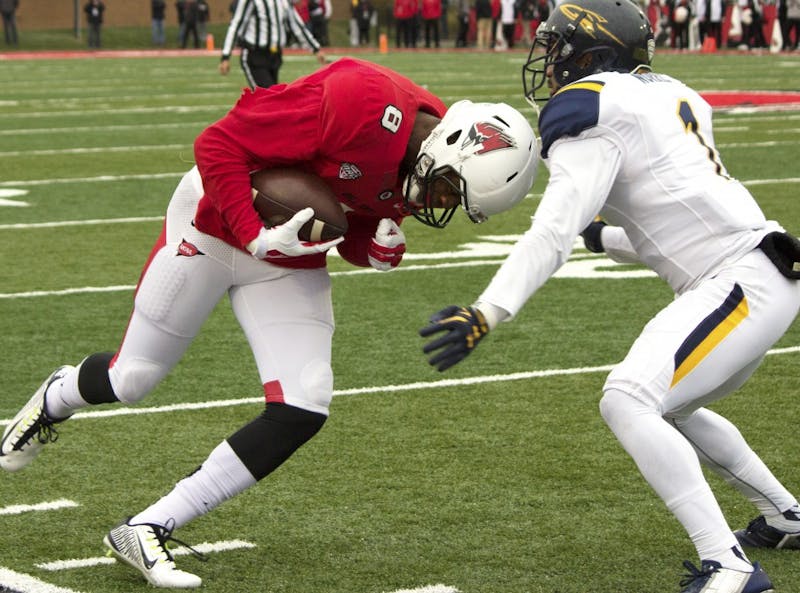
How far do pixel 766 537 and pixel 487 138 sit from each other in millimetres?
1343

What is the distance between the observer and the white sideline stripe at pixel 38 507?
4.59 metres

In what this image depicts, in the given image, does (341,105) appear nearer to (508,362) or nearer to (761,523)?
(761,523)

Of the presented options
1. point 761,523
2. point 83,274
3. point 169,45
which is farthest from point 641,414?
point 169,45

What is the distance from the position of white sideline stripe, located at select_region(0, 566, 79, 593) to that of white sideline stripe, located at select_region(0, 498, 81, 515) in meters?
0.53

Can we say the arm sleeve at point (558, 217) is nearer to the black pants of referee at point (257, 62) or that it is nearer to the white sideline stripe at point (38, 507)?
the white sideline stripe at point (38, 507)

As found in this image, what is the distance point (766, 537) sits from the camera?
4.24 m

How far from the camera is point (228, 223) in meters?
4.10

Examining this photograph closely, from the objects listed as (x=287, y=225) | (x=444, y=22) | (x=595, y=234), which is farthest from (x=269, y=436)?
(x=444, y=22)

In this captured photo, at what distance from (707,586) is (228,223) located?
1.52 metres

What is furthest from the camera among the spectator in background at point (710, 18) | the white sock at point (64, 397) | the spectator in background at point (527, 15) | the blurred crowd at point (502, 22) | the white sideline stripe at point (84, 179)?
the spectator in background at point (527, 15)

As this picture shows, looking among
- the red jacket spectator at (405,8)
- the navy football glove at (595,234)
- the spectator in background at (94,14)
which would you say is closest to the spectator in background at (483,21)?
the red jacket spectator at (405,8)

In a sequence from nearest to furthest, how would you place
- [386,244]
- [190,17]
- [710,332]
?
[710,332] → [386,244] → [190,17]

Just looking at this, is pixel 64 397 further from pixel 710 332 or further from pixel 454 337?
pixel 710 332

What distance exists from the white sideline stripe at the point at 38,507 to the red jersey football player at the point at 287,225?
1.69 feet
